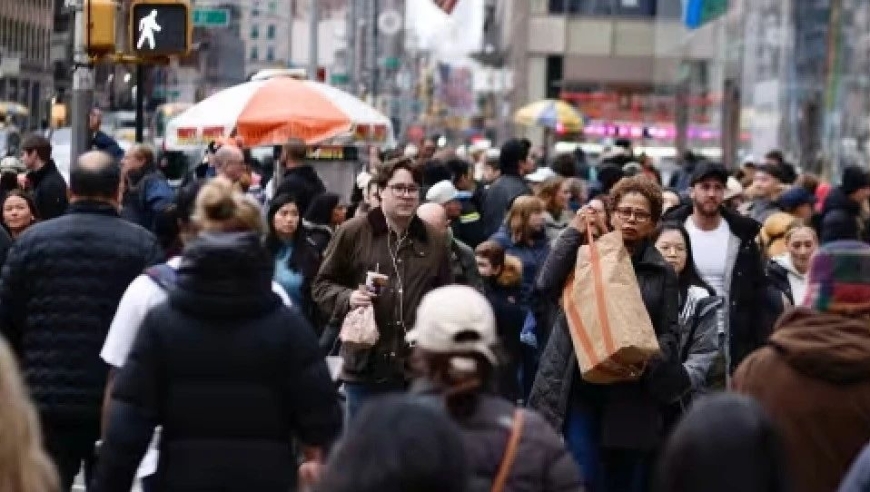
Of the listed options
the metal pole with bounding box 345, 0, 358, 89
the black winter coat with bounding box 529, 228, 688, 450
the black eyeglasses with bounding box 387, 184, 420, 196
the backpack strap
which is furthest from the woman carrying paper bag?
the metal pole with bounding box 345, 0, 358, 89

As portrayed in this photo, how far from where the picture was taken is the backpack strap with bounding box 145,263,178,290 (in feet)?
28.5

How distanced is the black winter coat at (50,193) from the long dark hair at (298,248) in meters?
3.43

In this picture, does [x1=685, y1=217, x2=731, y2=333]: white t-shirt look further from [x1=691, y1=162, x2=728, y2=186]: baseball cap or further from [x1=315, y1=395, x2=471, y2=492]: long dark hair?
[x1=315, y1=395, x2=471, y2=492]: long dark hair

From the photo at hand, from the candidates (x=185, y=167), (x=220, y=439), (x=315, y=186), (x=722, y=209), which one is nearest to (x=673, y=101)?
(x=185, y=167)

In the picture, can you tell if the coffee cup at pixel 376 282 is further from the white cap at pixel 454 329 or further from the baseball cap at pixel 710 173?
the white cap at pixel 454 329

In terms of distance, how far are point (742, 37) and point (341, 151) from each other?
2217 centimetres

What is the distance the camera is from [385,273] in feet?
37.8

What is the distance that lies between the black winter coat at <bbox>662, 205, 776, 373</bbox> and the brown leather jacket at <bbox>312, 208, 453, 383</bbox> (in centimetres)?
190

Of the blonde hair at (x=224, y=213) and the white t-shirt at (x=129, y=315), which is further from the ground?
the blonde hair at (x=224, y=213)

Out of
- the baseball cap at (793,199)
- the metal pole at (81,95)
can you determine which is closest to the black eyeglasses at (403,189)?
the metal pole at (81,95)

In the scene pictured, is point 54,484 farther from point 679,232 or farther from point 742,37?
point 742,37

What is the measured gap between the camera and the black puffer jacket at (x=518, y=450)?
6324 mm

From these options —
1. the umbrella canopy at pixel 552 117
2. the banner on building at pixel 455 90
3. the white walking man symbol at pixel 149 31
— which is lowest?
the banner on building at pixel 455 90

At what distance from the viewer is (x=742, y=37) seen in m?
47.0
